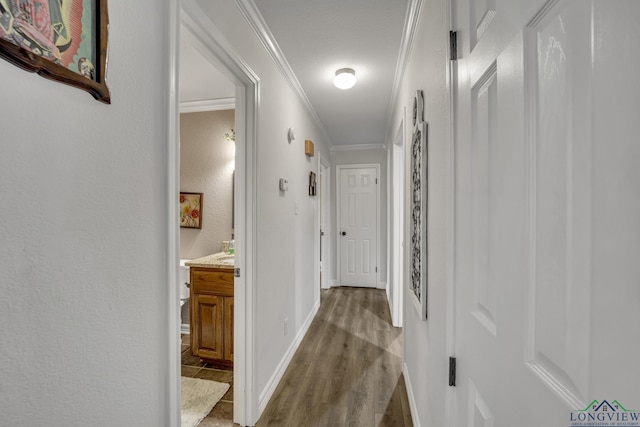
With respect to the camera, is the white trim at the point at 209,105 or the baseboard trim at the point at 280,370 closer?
the baseboard trim at the point at 280,370

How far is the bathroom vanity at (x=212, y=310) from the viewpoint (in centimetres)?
232

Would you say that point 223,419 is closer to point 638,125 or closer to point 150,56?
Result: point 150,56

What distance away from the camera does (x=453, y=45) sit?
0.99m

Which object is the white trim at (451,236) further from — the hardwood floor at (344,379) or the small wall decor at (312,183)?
the small wall decor at (312,183)

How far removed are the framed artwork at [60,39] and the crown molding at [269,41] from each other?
1.00 m

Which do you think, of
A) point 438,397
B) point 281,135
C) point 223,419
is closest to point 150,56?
point 281,135

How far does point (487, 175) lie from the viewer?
2.39ft

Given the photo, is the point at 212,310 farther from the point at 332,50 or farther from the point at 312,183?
the point at 332,50

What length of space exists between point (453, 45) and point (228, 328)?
7.59ft

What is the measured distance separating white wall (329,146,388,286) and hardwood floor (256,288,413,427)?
1466 mm

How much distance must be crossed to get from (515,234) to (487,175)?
0.62 ft

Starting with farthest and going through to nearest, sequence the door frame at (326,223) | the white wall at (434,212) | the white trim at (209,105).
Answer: the door frame at (326,223) < the white trim at (209,105) < the white wall at (434,212)

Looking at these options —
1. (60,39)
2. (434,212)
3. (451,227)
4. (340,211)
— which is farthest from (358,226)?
(60,39)

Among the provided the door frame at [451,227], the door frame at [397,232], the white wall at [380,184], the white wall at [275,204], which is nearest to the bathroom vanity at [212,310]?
the white wall at [275,204]
